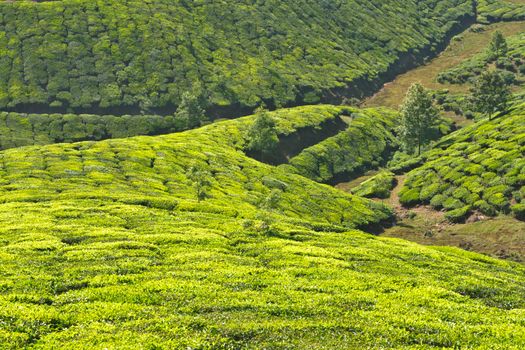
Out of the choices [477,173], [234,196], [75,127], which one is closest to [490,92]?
[477,173]

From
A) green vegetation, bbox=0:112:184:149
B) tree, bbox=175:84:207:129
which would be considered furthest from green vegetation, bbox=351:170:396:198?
green vegetation, bbox=0:112:184:149

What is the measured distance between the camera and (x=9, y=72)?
149 metres

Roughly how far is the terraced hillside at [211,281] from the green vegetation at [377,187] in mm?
50653

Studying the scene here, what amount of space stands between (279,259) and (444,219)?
6777 cm

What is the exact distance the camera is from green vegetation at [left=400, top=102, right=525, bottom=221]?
312 feet

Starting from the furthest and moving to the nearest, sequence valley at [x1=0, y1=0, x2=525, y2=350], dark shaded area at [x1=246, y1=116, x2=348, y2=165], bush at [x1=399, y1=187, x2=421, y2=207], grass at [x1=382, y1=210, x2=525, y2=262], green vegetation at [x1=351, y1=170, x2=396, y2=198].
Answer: dark shaded area at [x1=246, y1=116, x2=348, y2=165], green vegetation at [x1=351, y1=170, x2=396, y2=198], bush at [x1=399, y1=187, x2=421, y2=207], grass at [x1=382, y1=210, x2=525, y2=262], valley at [x1=0, y1=0, x2=525, y2=350]

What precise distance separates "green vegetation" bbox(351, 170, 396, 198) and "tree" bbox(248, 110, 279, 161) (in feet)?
85.6

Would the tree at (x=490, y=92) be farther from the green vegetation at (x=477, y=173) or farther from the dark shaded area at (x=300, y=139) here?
the dark shaded area at (x=300, y=139)

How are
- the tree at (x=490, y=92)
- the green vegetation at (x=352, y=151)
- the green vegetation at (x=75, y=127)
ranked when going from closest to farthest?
the green vegetation at (x=75, y=127) < the green vegetation at (x=352, y=151) < the tree at (x=490, y=92)

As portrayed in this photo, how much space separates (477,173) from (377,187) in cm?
2380

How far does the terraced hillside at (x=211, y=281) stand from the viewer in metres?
23.0

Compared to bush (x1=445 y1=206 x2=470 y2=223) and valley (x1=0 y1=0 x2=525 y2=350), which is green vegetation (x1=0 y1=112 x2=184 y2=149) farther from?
bush (x1=445 y1=206 x2=470 y2=223)

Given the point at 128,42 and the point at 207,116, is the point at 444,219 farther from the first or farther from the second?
the point at 128,42

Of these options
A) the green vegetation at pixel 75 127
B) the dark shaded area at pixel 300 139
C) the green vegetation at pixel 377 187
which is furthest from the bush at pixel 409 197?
the green vegetation at pixel 75 127
